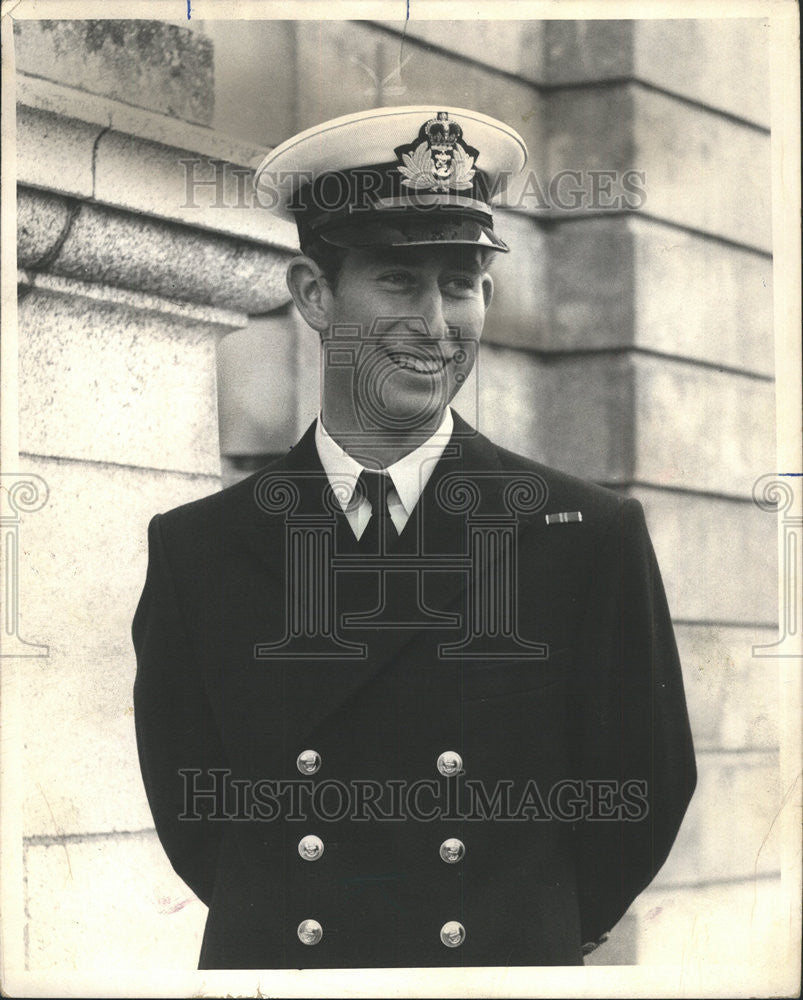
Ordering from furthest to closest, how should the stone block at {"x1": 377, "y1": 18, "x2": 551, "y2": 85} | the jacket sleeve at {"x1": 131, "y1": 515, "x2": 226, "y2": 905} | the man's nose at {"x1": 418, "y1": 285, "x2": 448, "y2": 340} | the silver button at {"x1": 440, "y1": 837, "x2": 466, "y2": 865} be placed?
1. the stone block at {"x1": 377, "y1": 18, "x2": 551, "y2": 85}
2. the jacket sleeve at {"x1": 131, "y1": 515, "x2": 226, "y2": 905}
3. the man's nose at {"x1": 418, "y1": 285, "x2": 448, "y2": 340}
4. the silver button at {"x1": 440, "y1": 837, "x2": 466, "y2": 865}

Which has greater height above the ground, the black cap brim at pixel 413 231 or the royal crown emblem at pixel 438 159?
the royal crown emblem at pixel 438 159

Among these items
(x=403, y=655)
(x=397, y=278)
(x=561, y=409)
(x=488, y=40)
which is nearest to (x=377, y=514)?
(x=403, y=655)

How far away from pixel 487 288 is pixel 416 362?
0.31m

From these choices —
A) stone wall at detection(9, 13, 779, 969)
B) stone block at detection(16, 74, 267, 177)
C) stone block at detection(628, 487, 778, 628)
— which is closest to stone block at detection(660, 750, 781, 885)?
stone wall at detection(9, 13, 779, 969)

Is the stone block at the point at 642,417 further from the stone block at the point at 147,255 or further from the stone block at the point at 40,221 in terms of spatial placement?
the stone block at the point at 40,221

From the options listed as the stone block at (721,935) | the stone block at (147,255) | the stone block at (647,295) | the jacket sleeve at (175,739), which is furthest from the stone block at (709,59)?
the stone block at (721,935)

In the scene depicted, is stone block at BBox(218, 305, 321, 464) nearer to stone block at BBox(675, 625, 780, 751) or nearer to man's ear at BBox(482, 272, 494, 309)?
man's ear at BBox(482, 272, 494, 309)

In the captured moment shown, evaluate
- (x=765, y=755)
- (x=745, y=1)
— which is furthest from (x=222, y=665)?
(x=745, y=1)

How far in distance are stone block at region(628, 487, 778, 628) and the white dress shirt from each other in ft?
2.08

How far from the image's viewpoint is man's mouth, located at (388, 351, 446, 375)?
3.44 meters

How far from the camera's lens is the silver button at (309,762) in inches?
131

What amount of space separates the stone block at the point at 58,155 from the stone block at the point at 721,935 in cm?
243

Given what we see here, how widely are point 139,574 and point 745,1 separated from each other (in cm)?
230

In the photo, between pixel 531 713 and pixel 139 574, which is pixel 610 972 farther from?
pixel 139 574
